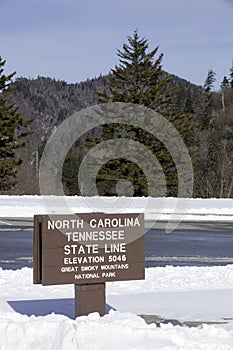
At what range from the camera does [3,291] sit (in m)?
9.03

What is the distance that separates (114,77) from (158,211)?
70.5 feet

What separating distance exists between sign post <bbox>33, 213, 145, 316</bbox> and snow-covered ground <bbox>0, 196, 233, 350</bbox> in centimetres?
32

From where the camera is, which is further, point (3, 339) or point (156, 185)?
point (156, 185)

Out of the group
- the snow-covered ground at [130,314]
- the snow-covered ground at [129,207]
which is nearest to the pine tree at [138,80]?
the snow-covered ground at [129,207]

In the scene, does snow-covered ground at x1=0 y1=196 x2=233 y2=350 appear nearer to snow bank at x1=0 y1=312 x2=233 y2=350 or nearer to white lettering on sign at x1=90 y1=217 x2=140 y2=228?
snow bank at x1=0 y1=312 x2=233 y2=350

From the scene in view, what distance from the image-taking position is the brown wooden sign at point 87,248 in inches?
283

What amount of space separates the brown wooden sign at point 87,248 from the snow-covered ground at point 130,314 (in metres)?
0.42

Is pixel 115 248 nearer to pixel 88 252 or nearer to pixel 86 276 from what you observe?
pixel 88 252

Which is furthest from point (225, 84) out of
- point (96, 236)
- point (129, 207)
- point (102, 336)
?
point (102, 336)

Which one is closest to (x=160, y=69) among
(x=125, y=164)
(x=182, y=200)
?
(x=125, y=164)

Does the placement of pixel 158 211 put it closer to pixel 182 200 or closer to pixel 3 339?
pixel 182 200

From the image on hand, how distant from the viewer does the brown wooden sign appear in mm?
7180

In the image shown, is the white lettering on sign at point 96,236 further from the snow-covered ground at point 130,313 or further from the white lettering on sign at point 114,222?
the snow-covered ground at point 130,313

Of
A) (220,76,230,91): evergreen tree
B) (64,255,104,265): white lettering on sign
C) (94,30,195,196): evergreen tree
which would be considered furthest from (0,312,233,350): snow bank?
(220,76,230,91): evergreen tree
